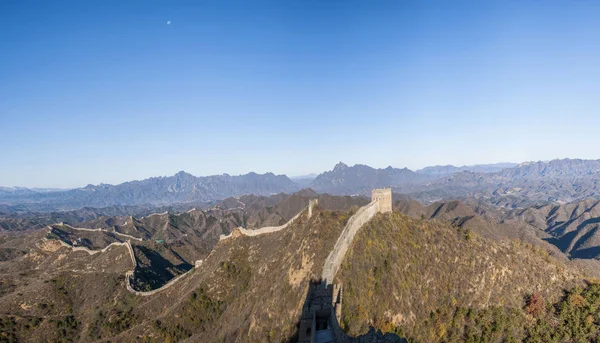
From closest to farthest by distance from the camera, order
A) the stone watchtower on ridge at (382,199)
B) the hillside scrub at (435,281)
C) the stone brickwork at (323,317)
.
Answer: the stone brickwork at (323,317)
the hillside scrub at (435,281)
the stone watchtower on ridge at (382,199)

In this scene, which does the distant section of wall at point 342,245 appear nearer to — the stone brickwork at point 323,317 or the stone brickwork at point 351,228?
the stone brickwork at point 351,228

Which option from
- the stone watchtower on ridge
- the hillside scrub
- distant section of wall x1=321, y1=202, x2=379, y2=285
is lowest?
the hillside scrub

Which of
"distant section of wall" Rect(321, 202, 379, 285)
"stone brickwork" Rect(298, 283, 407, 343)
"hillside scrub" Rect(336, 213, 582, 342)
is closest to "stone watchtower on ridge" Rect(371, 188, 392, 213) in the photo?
"hillside scrub" Rect(336, 213, 582, 342)

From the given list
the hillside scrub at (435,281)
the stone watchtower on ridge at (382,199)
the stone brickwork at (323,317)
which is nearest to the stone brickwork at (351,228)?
the stone watchtower on ridge at (382,199)

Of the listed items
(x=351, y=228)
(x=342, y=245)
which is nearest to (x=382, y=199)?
(x=351, y=228)

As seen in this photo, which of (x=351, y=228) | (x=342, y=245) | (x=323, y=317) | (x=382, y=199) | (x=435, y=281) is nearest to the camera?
(x=323, y=317)

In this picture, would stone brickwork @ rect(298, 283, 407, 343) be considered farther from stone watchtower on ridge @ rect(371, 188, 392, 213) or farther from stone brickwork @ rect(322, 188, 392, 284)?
stone watchtower on ridge @ rect(371, 188, 392, 213)

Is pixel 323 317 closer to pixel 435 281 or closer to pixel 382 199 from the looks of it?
pixel 435 281

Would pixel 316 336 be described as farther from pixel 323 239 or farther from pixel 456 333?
pixel 456 333
